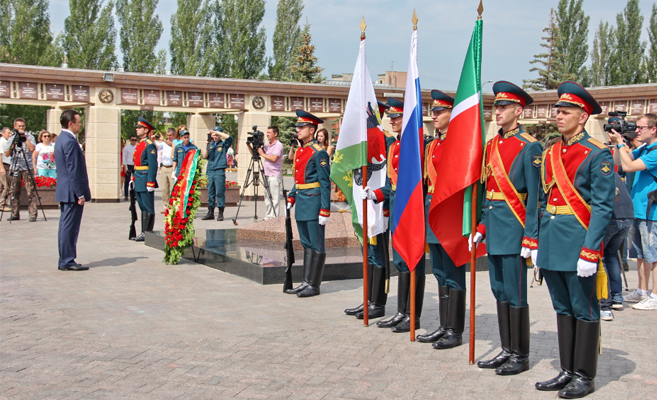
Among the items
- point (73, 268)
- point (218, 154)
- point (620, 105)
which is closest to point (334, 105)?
point (218, 154)

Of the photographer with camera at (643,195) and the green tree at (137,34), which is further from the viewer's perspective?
the green tree at (137,34)

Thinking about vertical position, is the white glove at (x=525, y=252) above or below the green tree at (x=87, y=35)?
below

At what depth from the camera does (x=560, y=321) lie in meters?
4.85

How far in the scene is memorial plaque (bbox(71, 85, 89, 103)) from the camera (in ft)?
61.7

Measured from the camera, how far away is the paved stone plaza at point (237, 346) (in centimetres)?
470

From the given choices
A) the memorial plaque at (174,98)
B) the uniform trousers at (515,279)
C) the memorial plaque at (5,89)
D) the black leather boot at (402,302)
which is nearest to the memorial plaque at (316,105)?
the memorial plaque at (174,98)

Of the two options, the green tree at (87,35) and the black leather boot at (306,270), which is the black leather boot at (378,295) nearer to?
the black leather boot at (306,270)

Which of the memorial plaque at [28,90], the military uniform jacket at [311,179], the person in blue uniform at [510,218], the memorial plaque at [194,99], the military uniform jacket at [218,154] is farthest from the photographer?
the memorial plaque at [194,99]

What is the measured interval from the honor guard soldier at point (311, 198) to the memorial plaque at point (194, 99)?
13.1 m

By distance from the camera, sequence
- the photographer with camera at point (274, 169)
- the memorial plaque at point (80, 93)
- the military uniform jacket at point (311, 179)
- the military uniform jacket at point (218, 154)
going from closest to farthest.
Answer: the military uniform jacket at point (311, 179), the photographer with camera at point (274, 169), the military uniform jacket at point (218, 154), the memorial plaque at point (80, 93)

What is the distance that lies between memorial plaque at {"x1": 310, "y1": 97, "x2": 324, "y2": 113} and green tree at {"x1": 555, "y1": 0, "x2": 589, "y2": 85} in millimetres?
23675

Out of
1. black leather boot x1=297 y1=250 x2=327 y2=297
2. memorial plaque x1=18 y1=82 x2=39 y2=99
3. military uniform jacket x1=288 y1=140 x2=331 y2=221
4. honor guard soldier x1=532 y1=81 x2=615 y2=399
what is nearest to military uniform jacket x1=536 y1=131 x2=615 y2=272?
honor guard soldier x1=532 y1=81 x2=615 y2=399

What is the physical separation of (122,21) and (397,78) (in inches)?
1492

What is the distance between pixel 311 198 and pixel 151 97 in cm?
1309
